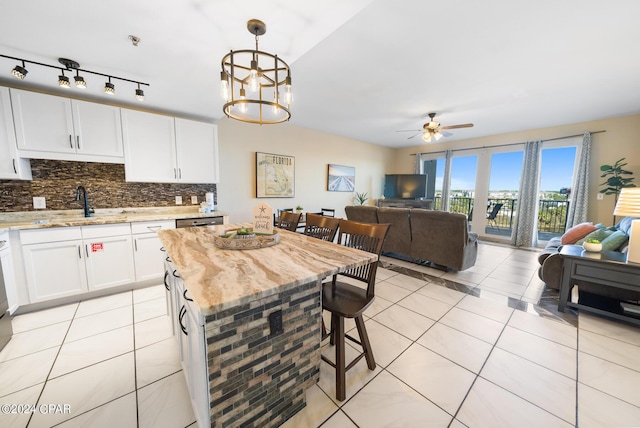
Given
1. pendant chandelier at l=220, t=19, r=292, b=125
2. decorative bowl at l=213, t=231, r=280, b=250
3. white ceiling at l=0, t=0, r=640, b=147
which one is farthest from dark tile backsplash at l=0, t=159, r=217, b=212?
decorative bowl at l=213, t=231, r=280, b=250

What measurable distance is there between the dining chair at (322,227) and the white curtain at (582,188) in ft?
17.7

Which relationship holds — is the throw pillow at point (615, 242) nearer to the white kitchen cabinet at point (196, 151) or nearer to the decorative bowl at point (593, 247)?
the decorative bowl at point (593, 247)

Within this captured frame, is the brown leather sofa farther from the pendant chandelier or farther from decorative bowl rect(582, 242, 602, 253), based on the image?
the pendant chandelier

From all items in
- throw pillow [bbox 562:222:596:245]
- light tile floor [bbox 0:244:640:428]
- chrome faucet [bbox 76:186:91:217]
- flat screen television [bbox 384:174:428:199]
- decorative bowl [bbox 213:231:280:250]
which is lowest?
light tile floor [bbox 0:244:640:428]

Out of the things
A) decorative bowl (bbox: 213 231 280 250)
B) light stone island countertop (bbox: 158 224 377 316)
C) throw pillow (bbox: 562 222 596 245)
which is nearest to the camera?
light stone island countertop (bbox: 158 224 377 316)

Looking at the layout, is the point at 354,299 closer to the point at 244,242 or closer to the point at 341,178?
the point at 244,242

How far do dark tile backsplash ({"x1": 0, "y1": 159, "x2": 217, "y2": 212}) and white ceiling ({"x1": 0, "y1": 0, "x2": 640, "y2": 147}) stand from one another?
2.83ft

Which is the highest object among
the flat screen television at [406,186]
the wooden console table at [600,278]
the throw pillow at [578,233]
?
the flat screen television at [406,186]

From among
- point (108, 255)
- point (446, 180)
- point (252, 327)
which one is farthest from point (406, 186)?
point (108, 255)

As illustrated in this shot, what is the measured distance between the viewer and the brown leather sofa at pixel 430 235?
3123 mm

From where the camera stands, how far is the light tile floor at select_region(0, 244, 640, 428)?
4.11 ft

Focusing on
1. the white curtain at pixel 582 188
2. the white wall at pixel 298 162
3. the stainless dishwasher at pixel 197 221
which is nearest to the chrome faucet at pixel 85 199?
the stainless dishwasher at pixel 197 221

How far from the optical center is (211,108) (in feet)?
10.3

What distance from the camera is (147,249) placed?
277 centimetres
